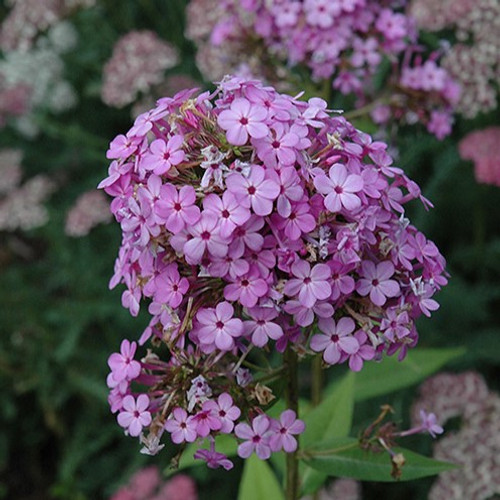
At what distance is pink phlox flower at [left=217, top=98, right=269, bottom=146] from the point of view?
4.01 feet

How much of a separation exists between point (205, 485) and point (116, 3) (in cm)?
236

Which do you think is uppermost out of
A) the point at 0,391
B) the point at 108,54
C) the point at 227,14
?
the point at 227,14

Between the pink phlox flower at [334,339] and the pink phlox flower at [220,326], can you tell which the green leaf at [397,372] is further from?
the pink phlox flower at [220,326]

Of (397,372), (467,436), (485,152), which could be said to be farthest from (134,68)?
(467,436)

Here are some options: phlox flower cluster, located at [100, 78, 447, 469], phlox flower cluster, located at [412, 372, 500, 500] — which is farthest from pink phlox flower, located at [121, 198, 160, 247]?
phlox flower cluster, located at [412, 372, 500, 500]

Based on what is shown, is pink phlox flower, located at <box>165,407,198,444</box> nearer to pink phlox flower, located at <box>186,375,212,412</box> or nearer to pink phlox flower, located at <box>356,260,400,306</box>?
pink phlox flower, located at <box>186,375,212,412</box>

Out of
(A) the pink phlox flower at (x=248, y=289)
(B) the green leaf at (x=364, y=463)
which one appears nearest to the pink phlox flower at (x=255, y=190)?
(A) the pink phlox flower at (x=248, y=289)

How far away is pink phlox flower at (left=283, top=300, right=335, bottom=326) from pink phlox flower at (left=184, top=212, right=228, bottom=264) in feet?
0.47

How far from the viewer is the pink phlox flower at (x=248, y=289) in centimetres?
122

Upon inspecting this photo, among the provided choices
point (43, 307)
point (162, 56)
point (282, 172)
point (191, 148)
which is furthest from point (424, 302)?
point (43, 307)

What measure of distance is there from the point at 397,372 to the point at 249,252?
1305mm

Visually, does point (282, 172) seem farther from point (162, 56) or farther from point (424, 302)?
point (162, 56)

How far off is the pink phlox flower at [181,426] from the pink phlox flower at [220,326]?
0.15 metres

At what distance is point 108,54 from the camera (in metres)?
3.88
